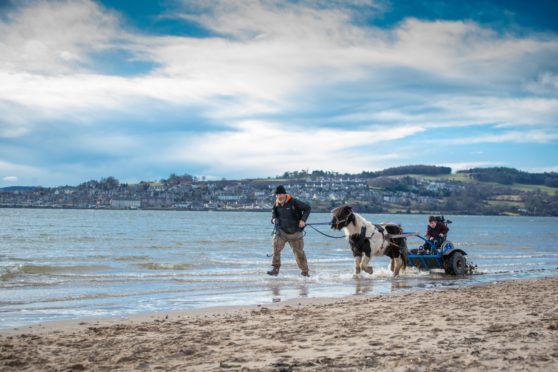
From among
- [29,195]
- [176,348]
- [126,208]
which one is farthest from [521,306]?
[29,195]

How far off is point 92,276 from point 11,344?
32.9 feet

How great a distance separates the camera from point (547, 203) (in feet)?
583

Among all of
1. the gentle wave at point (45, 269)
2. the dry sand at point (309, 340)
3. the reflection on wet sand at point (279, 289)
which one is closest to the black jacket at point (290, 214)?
the reflection on wet sand at point (279, 289)

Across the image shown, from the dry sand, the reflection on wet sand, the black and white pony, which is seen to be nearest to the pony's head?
the black and white pony

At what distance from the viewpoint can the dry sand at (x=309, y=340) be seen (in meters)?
5.69

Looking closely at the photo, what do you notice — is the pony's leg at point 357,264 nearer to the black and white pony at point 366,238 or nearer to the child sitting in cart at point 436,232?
the black and white pony at point 366,238

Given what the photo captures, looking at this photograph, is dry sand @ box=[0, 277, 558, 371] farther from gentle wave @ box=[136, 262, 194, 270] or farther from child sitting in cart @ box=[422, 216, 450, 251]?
gentle wave @ box=[136, 262, 194, 270]

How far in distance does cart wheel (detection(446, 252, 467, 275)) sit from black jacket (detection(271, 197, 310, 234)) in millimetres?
5197

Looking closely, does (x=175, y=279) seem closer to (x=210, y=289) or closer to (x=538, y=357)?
(x=210, y=289)

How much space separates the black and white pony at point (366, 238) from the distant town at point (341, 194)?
5504 inches

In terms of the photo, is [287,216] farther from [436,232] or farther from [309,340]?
[309,340]

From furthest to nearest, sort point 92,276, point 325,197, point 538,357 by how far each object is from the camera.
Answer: point 325,197 → point 92,276 → point 538,357

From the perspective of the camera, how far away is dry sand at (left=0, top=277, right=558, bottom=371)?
5.69 m

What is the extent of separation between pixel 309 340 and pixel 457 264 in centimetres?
1163
